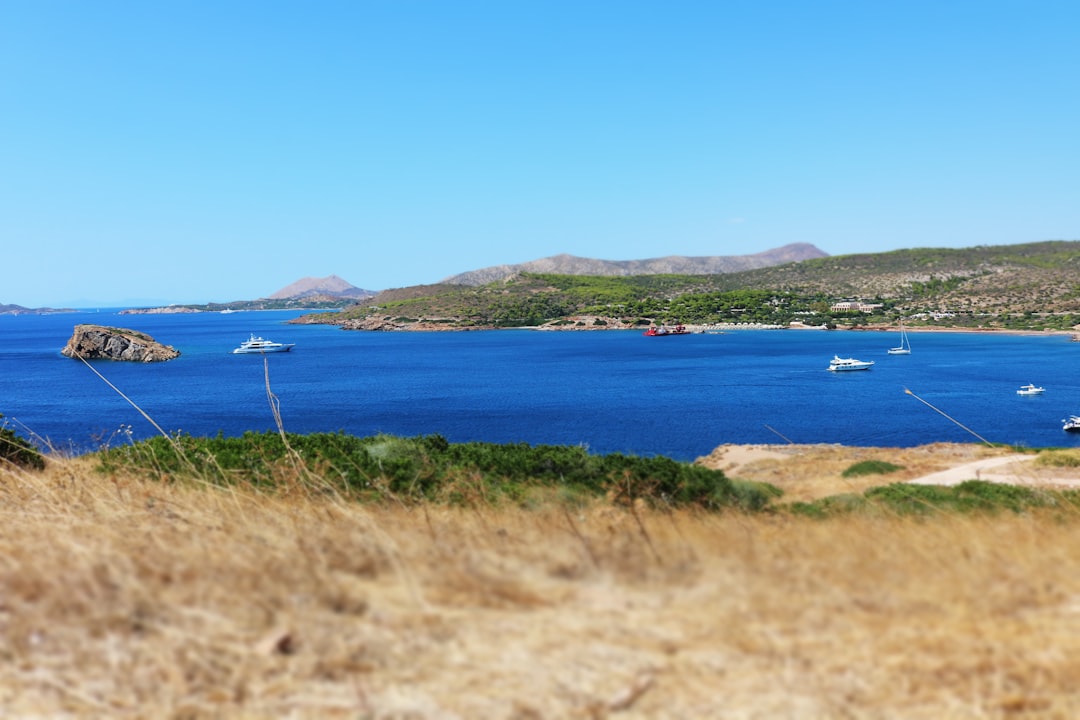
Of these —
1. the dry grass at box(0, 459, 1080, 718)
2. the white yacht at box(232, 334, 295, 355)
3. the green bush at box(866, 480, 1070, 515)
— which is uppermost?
the dry grass at box(0, 459, 1080, 718)

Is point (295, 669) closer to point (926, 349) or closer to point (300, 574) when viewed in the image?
point (300, 574)

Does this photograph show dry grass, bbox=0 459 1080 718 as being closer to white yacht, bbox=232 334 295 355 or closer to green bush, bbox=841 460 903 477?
green bush, bbox=841 460 903 477

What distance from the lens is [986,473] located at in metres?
23.6

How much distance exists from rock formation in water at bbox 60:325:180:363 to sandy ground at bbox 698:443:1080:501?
106489 mm

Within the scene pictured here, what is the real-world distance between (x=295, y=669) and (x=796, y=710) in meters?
2.50

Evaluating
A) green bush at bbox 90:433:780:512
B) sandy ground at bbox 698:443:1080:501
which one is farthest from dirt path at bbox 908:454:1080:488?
green bush at bbox 90:433:780:512

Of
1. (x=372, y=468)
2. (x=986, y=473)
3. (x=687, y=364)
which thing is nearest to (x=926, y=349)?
(x=687, y=364)

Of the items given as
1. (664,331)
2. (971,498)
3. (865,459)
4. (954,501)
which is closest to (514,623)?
(954,501)

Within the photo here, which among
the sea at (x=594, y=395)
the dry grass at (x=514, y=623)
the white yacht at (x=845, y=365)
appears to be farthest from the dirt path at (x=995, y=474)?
the white yacht at (x=845, y=365)

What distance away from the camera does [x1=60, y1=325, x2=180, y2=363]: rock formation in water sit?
4577 inches

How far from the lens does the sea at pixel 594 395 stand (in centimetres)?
5400

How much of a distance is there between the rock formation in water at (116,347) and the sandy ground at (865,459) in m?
106

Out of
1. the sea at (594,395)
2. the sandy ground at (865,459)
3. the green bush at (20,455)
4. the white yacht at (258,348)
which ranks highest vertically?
the green bush at (20,455)

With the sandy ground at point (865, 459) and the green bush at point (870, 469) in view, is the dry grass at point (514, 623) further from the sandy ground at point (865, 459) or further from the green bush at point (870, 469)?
the green bush at point (870, 469)
